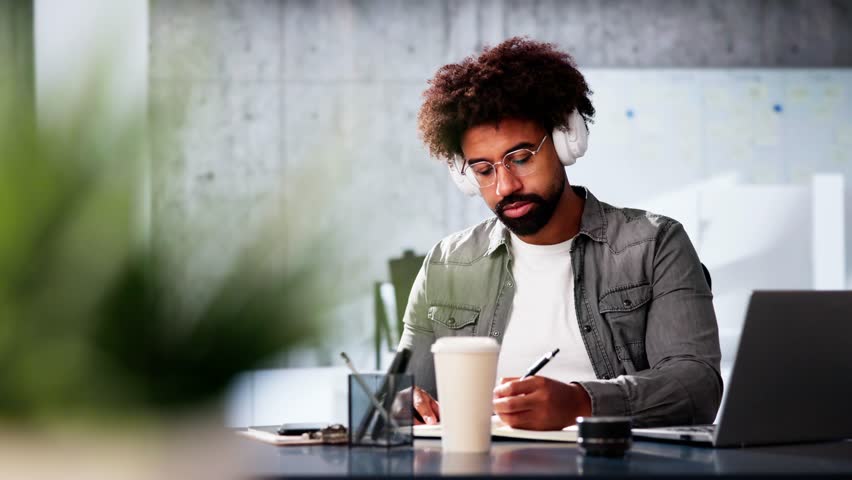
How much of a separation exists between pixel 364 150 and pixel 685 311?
147 centimetres

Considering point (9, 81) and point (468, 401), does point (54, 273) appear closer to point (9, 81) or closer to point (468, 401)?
point (9, 81)

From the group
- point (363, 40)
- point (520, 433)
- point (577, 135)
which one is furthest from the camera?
point (363, 40)

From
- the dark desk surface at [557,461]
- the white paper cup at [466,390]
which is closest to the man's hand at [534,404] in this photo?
the dark desk surface at [557,461]

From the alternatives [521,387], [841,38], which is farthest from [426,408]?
[841,38]

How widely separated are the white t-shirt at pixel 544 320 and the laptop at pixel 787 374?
2.02 feet

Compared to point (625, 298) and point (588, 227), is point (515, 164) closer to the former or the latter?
point (588, 227)

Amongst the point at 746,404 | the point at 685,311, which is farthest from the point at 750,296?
the point at 685,311

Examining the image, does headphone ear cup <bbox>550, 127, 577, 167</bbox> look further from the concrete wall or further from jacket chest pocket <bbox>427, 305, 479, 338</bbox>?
the concrete wall

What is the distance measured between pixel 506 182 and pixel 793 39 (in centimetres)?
480

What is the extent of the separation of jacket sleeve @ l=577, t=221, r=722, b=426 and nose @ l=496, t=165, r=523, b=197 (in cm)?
29

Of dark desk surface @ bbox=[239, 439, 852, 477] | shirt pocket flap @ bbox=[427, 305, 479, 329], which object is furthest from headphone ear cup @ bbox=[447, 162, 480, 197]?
dark desk surface @ bbox=[239, 439, 852, 477]

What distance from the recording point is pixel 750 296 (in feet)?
3.49

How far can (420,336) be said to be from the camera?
1.94m

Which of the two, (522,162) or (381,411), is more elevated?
(522,162)
